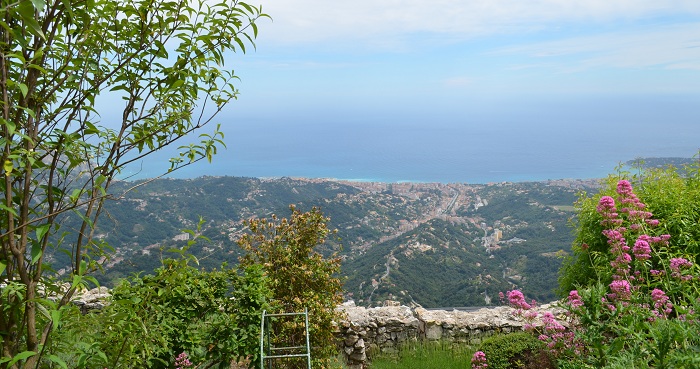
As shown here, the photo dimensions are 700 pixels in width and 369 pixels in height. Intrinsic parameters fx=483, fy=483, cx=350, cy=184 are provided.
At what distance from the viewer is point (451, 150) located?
109125 millimetres

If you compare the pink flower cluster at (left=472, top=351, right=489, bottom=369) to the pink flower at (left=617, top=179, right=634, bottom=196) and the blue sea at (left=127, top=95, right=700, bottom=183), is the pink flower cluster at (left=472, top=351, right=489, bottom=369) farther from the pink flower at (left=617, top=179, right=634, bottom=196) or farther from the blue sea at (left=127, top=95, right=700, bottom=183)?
the blue sea at (left=127, top=95, right=700, bottom=183)

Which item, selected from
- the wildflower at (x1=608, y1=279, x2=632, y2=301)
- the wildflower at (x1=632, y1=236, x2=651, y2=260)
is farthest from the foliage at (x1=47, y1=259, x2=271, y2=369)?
the wildflower at (x1=632, y1=236, x2=651, y2=260)

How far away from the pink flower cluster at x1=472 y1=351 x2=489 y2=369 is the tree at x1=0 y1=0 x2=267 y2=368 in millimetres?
3707

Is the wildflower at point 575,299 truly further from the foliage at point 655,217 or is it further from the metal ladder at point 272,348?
the metal ladder at point 272,348

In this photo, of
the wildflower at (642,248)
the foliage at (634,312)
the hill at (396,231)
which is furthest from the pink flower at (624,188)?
the hill at (396,231)

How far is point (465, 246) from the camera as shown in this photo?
2103 cm

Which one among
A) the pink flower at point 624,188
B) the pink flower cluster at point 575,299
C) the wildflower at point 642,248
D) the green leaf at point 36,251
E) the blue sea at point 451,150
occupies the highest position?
the blue sea at point 451,150

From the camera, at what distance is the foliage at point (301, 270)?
16.7 feet

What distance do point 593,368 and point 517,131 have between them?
14313cm

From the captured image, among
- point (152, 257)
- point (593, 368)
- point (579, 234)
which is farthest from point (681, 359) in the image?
point (152, 257)

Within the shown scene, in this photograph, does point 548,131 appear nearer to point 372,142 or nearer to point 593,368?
point 372,142

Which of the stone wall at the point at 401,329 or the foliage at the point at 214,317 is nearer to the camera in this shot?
the foliage at the point at 214,317

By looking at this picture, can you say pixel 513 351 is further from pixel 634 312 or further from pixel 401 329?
pixel 634 312

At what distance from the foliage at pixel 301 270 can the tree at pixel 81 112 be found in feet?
10.3
